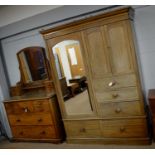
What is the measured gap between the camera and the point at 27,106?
3.22 meters

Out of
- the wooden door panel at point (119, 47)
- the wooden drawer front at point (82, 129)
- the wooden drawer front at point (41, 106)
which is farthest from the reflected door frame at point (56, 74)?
the wooden door panel at point (119, 47)

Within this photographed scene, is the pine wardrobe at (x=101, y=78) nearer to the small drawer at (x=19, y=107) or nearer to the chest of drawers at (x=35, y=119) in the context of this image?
the chest of drawers at (x=35, y=119)

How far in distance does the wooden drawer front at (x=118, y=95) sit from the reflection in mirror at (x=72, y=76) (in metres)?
0.20

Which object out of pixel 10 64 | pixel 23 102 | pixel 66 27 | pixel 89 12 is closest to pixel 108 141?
pixel 23 102

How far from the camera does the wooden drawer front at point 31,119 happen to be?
3.14 meters

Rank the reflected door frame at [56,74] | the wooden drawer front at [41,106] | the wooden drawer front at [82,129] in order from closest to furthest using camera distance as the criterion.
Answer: the reflected door frame at [56,74], the wooden drawer front at [82,129], the wooden drawer front at [41,106]

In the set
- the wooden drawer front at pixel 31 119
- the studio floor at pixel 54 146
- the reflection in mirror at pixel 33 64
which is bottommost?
the studio floor at pixel 54 146

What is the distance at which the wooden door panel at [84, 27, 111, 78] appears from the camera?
2.57 metres

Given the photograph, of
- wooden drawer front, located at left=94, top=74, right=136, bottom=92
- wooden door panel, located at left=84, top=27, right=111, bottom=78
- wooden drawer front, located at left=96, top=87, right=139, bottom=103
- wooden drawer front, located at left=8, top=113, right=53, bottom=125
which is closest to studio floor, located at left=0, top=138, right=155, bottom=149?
wooden drawer front, located at left=8, top=113, right=53, bottom=125

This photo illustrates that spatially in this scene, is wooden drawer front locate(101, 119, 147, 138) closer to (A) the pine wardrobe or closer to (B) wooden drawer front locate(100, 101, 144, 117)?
(A) the pine wardrobe

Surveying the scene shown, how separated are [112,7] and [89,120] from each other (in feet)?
5.47

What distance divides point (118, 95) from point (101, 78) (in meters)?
0.32
